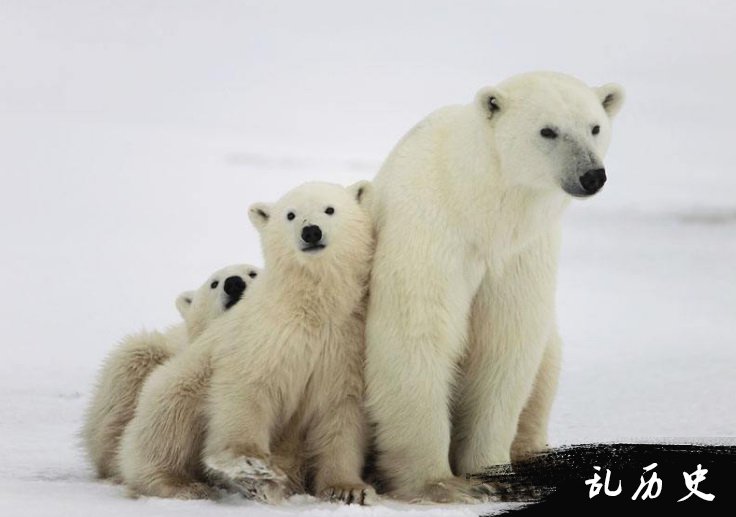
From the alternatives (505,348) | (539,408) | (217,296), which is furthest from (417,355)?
(217,296)

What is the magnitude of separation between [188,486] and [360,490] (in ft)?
2.41

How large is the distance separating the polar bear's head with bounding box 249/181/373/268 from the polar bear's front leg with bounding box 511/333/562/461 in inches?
43.2

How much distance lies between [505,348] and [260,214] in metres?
1.24

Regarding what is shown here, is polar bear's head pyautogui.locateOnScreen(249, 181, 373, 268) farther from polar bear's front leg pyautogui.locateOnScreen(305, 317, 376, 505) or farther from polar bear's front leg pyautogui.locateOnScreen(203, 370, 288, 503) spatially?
polar bear's front leg pyautogui.locateOnScreen(203, 370, 288, 503)

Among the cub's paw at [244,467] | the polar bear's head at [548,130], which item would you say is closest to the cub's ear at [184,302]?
the cub's paw at [244,467]

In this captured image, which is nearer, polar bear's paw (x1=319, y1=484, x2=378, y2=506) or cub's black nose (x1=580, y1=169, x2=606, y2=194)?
cub's black nose (x1=580, y1=169, x2=606, y2=194)

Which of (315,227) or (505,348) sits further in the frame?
(505,348)

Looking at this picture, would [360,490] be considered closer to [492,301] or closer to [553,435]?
[492,301]

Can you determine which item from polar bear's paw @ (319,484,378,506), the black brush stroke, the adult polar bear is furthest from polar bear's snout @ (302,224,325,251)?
the black brush stroke

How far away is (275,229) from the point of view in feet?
19.3

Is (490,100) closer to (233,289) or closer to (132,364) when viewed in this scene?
(233,289)

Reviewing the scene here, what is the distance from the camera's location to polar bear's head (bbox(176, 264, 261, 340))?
636cm

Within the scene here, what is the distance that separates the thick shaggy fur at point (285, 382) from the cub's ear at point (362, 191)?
0.33ft

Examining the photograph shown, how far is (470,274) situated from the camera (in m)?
5.80
